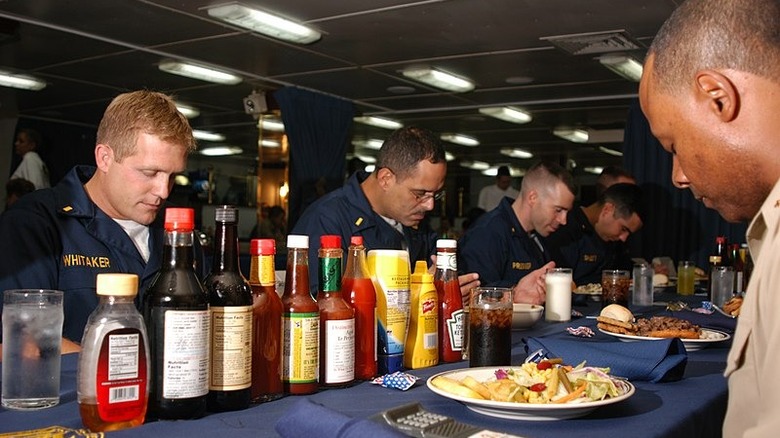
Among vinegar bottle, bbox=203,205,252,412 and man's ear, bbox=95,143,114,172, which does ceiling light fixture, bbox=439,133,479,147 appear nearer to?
man's ear, bbox=95,143,114,172

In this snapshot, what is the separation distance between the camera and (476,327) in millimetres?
1705

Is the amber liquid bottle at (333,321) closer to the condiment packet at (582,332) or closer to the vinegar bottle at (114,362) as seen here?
the vinegar bottle at (114,362)

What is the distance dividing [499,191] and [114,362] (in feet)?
35.9

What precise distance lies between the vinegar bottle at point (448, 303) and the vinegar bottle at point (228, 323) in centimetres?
62

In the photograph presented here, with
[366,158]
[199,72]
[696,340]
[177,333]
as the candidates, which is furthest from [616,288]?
[366,158]

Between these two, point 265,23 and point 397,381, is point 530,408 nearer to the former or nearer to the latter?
point 397,381

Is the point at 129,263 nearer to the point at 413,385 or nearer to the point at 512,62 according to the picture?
the point at 413,385

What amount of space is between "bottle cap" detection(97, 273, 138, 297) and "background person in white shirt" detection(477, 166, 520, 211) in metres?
10.4

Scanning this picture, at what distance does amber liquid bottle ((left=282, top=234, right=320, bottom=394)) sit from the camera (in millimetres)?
1362

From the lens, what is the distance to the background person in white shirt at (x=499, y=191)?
11.4m

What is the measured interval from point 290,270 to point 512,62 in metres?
5.40

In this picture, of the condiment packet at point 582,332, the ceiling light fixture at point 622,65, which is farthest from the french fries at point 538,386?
the ceiling light fixture at point 622,65

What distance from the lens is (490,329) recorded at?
5.55 ft

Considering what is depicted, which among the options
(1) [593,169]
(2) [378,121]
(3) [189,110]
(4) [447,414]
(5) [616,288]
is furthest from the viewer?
(1) [593,169]
